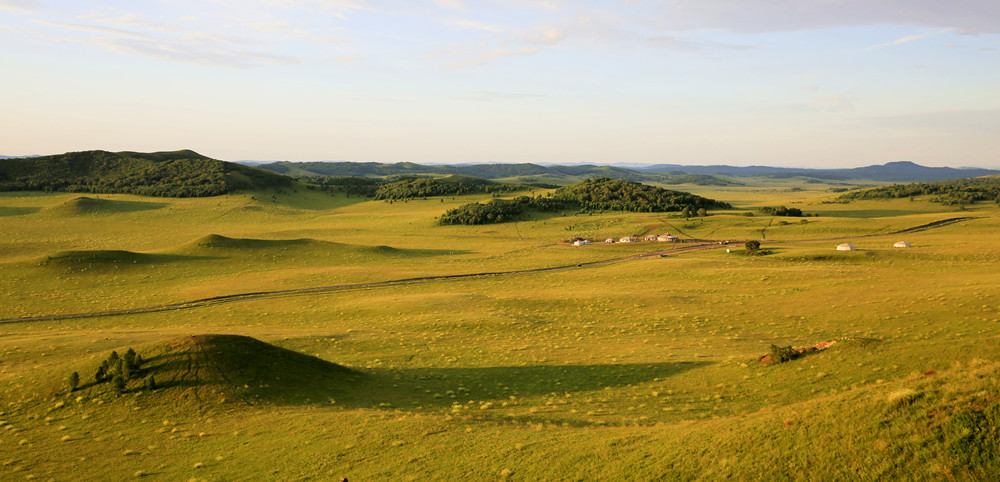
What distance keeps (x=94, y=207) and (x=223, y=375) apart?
150 metres

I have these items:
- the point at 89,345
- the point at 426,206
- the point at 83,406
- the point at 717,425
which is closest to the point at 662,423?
the point at 717,425

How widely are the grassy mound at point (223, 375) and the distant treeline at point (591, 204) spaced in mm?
107534

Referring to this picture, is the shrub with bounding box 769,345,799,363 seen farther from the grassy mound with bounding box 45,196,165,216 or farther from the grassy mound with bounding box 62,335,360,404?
the grassy mound with bounding box 45,196,165,216

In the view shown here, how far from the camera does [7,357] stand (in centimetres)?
3084

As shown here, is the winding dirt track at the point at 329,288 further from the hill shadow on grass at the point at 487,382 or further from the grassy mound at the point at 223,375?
the hill shadow on grass at the point at 487,382

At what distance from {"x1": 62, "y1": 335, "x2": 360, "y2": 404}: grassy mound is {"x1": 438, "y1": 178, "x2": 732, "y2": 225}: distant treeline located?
353 ft

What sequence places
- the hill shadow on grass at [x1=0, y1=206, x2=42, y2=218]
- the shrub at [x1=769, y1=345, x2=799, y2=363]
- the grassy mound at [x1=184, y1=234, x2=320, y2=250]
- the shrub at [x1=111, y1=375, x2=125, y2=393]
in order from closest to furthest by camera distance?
the shrub at [x1=111, y1=375, x2=125, y2=393] < the shrub at [x1=769, y1=345, x2=799, y2=363] < the grassy mound at [x1=184, y1=234, x2=320, y2=250] < the hill shadow on grass at [x1=0, y1=206, x2=42, y2=218]

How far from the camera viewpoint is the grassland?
48.9 feet

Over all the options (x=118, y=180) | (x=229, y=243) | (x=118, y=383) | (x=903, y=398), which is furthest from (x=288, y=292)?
(x=118, y=180)

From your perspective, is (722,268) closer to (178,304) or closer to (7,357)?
(178,304)

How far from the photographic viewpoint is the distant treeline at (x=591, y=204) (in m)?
136

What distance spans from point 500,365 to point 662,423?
12226mm

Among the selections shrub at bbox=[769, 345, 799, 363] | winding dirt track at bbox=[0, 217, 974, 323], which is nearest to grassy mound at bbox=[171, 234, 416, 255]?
winding dirt track at bbox=[0, 217, 974, 323]

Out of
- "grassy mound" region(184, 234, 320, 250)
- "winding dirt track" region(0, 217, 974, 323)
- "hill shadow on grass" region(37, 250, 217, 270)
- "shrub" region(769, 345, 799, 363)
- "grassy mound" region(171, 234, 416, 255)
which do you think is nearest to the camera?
"shrub" region(769, 345, 799, 363)
